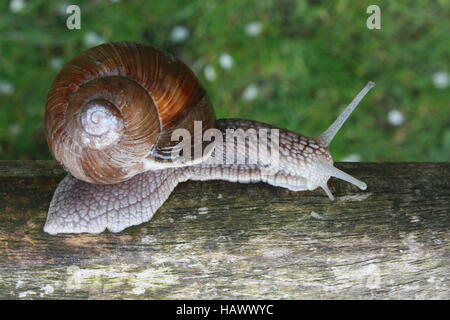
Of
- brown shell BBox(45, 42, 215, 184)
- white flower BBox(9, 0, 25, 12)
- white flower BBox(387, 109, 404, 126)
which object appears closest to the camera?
brown shell BBox(45, 42, 215, 184)

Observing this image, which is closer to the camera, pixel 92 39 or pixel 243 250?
pixel 243 250

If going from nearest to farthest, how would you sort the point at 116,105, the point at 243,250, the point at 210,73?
the point at 116,105 < the point at 243,250 < the point at 210,73

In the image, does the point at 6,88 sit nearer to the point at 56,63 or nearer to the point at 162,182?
the point at 56,63

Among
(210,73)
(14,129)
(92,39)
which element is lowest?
(14,129)

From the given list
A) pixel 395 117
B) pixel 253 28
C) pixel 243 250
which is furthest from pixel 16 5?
pixel 395 117

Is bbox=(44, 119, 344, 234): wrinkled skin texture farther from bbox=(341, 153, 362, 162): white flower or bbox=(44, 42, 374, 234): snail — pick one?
bbox=(341, 153, 362, 162): white flower

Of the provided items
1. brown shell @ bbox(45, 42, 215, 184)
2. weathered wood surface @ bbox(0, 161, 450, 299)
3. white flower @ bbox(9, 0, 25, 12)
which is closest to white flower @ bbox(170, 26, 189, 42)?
white flower @ bbox(9, 0, 25, 12)
